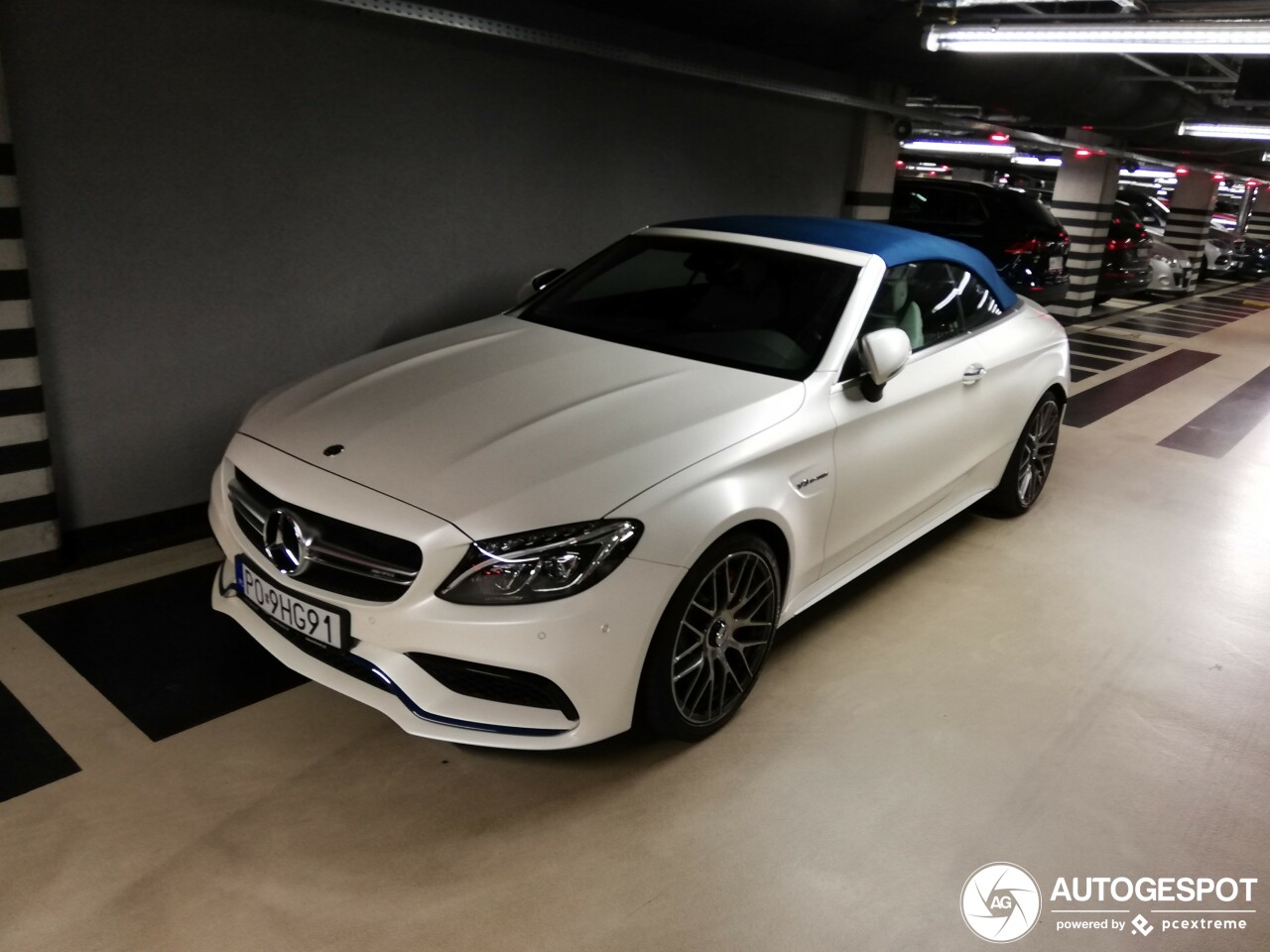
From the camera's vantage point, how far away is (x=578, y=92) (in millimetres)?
4875

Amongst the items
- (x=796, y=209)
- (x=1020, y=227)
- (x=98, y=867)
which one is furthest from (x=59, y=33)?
(x=1020, y=227)

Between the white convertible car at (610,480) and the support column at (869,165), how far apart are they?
387cm

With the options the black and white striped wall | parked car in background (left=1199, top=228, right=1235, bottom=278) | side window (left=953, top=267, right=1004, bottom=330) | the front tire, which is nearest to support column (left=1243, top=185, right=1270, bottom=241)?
parked car in background (left=1199, top=228, right=1235, bottom=278)

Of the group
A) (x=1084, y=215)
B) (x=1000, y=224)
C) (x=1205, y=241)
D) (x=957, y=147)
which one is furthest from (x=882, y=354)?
(x=1205, y=241)

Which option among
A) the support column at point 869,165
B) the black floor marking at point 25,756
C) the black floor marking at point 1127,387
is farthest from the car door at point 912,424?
the support column at point 869,165

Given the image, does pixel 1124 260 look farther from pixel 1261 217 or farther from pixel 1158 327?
pixel 1261 217

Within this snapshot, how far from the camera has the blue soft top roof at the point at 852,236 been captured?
3.28m

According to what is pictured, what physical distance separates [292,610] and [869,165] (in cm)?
617

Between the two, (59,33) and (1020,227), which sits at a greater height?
(59,33)

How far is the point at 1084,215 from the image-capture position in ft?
36.4

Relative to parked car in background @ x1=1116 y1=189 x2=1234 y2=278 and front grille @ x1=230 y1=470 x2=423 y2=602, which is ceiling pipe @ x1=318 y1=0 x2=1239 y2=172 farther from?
parked car in background @ x1=1116 y1=189 x2=1234 y2=278

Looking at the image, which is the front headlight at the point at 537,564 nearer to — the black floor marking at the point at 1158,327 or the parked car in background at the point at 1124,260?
the black floor marking at the point at 1158,327

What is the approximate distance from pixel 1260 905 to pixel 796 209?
536 centimetres

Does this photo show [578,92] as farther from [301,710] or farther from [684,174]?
[301,710]
